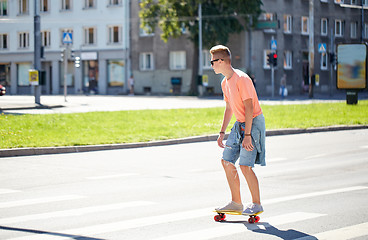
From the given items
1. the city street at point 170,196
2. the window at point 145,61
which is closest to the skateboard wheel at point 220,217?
the city street at point 170,196

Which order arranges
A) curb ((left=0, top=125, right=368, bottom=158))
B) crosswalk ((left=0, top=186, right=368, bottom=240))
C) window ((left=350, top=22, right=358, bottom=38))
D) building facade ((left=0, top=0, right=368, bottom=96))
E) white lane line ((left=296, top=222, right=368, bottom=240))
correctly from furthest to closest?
window ((left=350, top=22, right=358, bottom=38))
building facade ((left=0, top=0, right=368, bottom=96))
curb ((left=0, top=125, right=368, bottom=158))
crosswalk ((left=0, top=186, right=368, bottom=240))
white lane line ((left=296, top=222, right=368, bottom=240))

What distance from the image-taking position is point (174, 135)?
696 inches

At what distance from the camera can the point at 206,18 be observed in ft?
167

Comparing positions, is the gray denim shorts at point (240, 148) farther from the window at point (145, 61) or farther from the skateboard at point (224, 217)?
the window at point (145, 61)

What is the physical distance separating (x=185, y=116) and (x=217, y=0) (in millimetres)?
27187

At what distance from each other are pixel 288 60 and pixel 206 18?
455 inches

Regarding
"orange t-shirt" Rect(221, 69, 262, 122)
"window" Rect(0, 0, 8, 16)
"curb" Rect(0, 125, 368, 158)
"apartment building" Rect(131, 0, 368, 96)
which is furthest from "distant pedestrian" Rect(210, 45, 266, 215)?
"window" Rect(0, 0, 8, 16)

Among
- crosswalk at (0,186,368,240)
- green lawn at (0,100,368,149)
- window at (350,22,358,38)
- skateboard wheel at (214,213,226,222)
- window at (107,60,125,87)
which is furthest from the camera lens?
window at (350,22,358,38)

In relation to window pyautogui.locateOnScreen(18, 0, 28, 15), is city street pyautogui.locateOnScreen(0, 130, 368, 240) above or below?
below

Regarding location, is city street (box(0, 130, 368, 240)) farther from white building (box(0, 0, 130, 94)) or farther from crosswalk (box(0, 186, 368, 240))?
white building (box(0, 0, 130, 94))

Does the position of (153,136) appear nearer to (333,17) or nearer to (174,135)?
(174,135)

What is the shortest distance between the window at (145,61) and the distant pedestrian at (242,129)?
175 ft

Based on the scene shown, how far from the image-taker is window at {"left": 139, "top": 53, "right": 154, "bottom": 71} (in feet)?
199

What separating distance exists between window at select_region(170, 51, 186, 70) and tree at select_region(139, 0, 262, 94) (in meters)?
5.06
